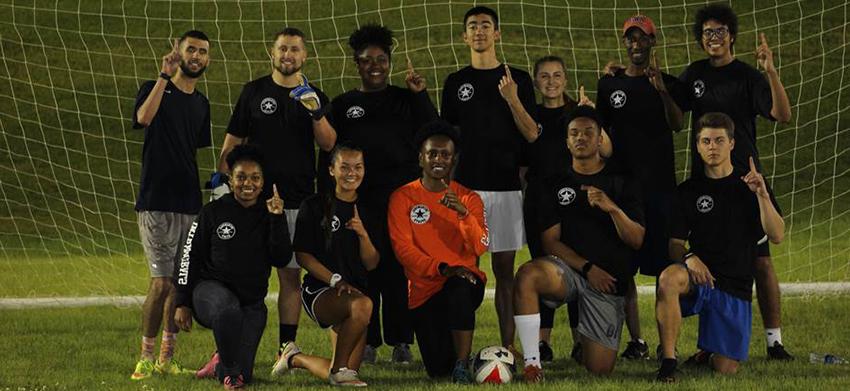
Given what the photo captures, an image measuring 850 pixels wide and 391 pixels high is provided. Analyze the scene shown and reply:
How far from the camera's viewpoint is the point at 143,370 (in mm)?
8031

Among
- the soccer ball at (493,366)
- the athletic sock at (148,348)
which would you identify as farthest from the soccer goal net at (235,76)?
the soccer ball at (493,366)

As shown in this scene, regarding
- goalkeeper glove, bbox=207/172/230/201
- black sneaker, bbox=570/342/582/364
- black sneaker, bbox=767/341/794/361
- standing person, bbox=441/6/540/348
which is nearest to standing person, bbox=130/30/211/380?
goalkeeper glove, bbox=207/172/230/201

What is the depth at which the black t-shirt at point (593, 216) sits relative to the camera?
7785 mm

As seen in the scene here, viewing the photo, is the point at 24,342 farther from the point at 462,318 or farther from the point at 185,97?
the point at 462,318

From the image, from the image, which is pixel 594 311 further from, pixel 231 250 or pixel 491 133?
pixel 231 250

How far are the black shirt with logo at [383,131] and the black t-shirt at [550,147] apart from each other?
2.07 feet

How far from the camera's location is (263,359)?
8.76 meters

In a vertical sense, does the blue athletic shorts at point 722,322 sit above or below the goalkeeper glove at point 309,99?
below

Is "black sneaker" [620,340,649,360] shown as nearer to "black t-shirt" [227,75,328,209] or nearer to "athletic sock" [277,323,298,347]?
"athletic sock" [277,323,298,347]

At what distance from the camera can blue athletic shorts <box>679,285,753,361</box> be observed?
785 centimetres

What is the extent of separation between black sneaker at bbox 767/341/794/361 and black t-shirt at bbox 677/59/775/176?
1041 millimetres

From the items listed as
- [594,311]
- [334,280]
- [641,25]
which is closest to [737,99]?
[641,25]

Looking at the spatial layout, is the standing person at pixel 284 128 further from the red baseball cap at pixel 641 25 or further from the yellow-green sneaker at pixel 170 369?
the red baseball cap at pixel 641 25

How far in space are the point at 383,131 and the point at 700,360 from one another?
217 cm
